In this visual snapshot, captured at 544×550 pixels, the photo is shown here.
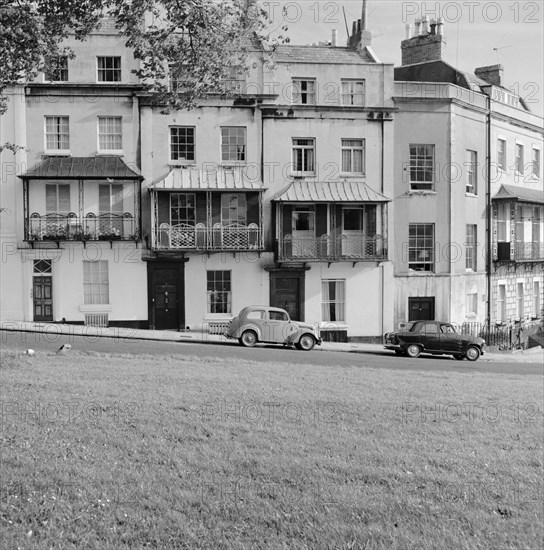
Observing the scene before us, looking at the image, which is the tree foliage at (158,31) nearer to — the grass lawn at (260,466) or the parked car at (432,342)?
the grass lawn at (260,466)

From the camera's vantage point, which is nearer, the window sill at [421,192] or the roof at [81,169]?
the roof at [81,169]

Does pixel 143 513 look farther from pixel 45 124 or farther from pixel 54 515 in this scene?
pixel 45 124

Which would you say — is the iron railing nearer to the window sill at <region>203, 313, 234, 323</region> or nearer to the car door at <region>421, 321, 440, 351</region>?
the car door at <region>421, 321, 440, 351</region>

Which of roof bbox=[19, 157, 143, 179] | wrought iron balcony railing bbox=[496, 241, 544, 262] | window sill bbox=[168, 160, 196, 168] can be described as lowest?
wrought iron balcony railing bbox=[496, 241, 544, 262]

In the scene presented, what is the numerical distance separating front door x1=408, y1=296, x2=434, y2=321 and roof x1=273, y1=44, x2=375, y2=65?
11.4m

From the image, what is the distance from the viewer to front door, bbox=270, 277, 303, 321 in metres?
32.3

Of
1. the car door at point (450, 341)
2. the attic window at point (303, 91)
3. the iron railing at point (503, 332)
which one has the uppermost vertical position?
the attic window at point (303, 91)

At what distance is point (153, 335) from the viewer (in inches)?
1138

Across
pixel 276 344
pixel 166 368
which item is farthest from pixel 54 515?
pixel 276 344

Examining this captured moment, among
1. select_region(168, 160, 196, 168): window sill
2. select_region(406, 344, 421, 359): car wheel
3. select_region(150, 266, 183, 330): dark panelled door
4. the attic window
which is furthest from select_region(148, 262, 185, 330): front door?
select_region(406, 344, 421, 359): car wheel

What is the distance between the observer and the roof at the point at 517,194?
36.7 m

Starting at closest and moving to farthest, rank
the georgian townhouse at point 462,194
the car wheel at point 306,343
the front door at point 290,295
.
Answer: the car wheel at point 306,343, the front door at point 290,295, the georgian townhouse at point 462,194

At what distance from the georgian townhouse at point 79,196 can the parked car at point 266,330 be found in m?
6.15

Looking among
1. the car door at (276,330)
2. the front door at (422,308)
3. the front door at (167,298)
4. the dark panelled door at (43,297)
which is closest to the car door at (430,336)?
the front door at (422,308)
